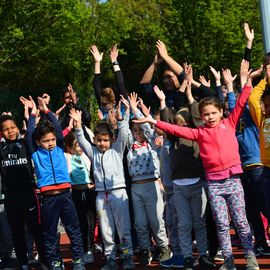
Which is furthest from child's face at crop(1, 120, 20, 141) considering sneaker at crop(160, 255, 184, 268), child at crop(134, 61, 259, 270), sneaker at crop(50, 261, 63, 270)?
sneaker at crop(160, 255, 184, 268)

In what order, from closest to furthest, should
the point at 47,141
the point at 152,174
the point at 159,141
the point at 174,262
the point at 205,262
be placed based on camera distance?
Answer: the point at 205,262
the point at 174,262
the point at 47,141
the point at 152,174
the point at 159,141

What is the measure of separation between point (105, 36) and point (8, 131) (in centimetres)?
2166

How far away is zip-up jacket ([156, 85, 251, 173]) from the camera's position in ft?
20.9

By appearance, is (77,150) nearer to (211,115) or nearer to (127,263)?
(127,263)

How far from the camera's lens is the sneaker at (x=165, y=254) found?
24.2 feet

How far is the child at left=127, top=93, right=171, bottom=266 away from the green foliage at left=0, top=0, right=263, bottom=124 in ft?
42.2

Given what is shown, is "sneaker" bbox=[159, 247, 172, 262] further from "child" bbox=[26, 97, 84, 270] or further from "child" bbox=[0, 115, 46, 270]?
"child" bbox=[0, 115, 46, 270]

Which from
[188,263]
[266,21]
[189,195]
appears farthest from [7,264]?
[266,21]

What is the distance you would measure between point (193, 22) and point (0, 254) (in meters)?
24.6

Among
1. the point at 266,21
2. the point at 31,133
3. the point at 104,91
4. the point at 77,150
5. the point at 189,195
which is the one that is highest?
the point at 266,21

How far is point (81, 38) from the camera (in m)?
28.0

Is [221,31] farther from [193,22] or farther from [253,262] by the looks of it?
[253,262]

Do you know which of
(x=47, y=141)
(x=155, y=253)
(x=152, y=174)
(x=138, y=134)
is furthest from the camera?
(x=155, y=253)

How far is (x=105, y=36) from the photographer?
28891 mm
